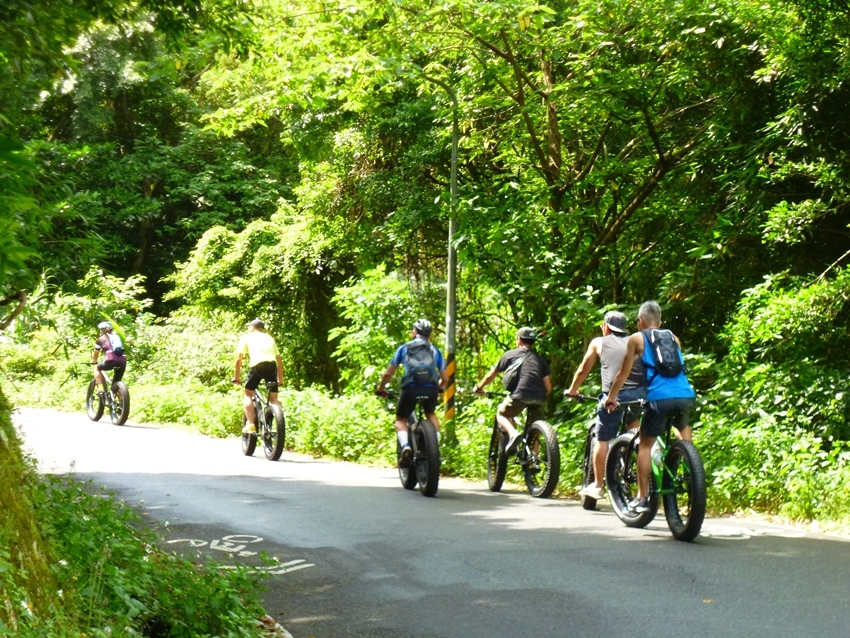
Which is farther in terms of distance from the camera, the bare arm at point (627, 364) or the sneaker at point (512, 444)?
the sneaker at point (512, 444)

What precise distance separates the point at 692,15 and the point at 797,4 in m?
2.00

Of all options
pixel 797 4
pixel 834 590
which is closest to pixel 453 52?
pixel 797 4

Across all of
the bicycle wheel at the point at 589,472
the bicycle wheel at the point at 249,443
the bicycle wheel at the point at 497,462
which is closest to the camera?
the bicycle wheel at the point at 589,472

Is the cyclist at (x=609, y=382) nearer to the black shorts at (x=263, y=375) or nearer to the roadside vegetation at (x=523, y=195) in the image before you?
the roadside vegetation at (x=523, y=195)

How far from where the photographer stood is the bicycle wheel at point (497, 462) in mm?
12727

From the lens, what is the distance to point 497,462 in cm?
1296

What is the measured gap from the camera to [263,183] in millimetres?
35719

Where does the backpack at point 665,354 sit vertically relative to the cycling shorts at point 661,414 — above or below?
above

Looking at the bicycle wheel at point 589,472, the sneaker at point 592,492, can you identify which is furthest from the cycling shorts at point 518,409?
the sneaker at point 592,492

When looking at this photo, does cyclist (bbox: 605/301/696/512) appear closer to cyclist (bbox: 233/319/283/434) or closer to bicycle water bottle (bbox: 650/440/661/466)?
bicycle water bottle (bbox: 650/440/661/466)

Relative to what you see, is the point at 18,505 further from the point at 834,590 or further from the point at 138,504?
the point at 138,504

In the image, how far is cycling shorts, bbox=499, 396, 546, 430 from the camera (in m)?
12.6

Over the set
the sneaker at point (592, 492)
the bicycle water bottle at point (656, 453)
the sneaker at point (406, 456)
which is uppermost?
the bicycle water bottle at point (656, 453)

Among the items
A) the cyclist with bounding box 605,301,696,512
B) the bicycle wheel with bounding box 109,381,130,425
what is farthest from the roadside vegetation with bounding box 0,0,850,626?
the cyclist with bounding box 605,301,696,512
